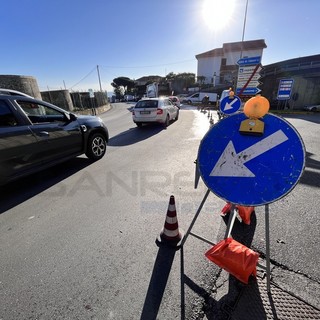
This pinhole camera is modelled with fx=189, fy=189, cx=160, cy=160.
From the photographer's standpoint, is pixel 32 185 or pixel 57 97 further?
pixel 57 97

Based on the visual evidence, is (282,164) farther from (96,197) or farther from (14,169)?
(14,169)

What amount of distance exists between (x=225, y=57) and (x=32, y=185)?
5468cm

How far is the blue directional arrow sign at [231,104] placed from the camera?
6.72 meters

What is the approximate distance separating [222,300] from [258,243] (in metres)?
0.94

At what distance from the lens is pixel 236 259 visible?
1.81 meters

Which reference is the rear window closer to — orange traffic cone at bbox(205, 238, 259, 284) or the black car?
the black car

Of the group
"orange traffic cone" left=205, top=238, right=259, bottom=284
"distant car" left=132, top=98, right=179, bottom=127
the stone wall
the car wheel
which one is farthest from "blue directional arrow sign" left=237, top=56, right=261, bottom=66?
the stone wall

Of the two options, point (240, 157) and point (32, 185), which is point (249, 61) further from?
point (32, 185)

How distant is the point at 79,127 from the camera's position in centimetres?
479

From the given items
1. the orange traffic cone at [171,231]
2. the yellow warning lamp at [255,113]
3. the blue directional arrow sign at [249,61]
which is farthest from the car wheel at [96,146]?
the blue directional arrow sign at [249,61]

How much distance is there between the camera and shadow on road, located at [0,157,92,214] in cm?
344

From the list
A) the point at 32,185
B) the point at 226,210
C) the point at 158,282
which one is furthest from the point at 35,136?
the point at 226,210

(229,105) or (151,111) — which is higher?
(229,105)

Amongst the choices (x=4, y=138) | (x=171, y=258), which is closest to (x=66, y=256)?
(x=171, y=258)
